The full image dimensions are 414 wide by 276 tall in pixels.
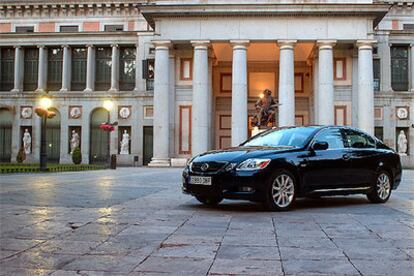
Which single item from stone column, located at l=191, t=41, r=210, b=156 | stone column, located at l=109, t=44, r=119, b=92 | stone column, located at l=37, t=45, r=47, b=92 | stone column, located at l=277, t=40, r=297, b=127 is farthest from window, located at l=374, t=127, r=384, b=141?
stone column, located at l=37, t=45, r=47, b=92

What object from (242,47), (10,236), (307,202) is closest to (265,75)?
(242,47)

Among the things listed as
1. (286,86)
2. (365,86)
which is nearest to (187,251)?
(286,86)

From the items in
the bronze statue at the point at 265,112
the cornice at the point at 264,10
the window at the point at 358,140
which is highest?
the cornice at the point at 264,10

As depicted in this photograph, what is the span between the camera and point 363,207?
10414mm

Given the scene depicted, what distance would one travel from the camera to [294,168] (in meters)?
9.76

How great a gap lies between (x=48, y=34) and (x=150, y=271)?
47.8 meters

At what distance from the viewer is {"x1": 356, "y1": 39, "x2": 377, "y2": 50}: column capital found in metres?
38.7

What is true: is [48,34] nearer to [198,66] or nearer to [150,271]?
[198,66]

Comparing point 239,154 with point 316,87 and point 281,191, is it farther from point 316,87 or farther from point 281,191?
point 316,87

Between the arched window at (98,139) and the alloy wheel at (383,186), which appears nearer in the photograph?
the alloy wheel at (383,186)

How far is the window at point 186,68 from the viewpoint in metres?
42.5

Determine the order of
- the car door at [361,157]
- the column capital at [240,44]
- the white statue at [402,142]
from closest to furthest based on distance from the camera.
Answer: the car door at [361,157], the column capital at [240,44], the white statue at [402,142]

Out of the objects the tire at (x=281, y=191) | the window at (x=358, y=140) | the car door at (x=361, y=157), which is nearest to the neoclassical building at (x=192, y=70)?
the window at (x=358, y=140)

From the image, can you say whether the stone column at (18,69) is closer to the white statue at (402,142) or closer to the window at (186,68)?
the window at (186,68)
